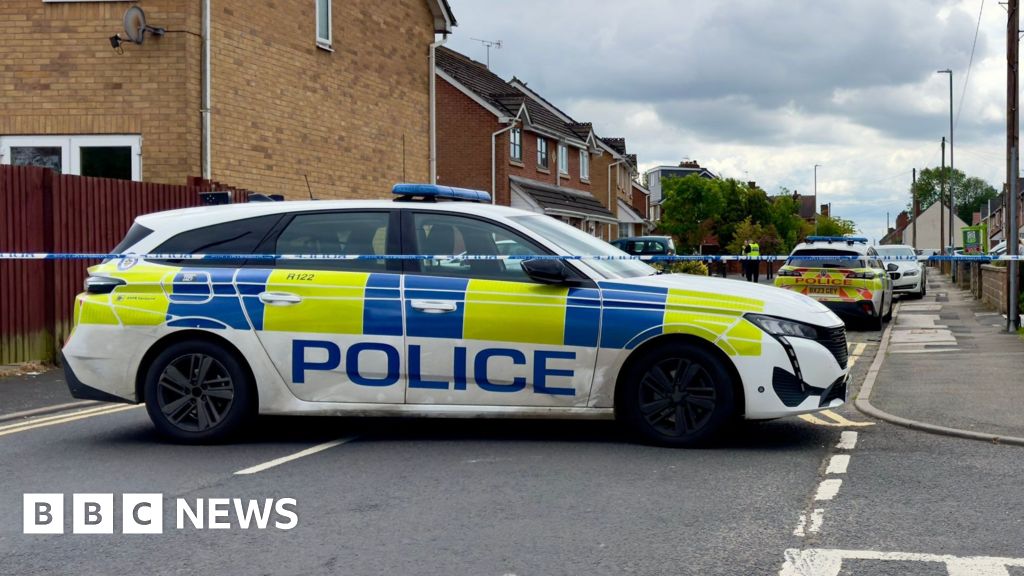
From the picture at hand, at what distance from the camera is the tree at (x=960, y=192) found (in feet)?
493

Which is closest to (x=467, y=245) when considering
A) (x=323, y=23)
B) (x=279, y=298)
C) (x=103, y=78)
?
(x=279, y=298)

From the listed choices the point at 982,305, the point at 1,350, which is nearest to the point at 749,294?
the point at 1,350

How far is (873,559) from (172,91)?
46.3 feet

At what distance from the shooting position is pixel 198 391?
7.50 metres

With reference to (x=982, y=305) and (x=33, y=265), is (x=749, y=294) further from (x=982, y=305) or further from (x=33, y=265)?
(x=982, y=305)

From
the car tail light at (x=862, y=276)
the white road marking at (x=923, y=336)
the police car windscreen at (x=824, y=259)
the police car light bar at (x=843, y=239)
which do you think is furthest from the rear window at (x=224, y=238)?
the police car light bar at (x=843, y=239)

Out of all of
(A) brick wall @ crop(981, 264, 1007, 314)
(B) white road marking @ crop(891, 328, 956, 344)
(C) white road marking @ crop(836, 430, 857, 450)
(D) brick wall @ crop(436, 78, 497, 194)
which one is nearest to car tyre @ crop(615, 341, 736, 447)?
(C) white road marking @ crop(836, 430, 857, 450)

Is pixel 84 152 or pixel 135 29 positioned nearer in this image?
pixel 135 29

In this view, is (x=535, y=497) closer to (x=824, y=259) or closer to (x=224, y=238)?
(x=224, y=238)

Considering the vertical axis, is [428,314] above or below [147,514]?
above

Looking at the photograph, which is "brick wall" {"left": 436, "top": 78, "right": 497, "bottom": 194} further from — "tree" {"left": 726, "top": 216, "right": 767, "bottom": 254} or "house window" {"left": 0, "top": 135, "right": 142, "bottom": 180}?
"tree" {"left": 726, "top": 216, "right": 767, "bottom": 254}

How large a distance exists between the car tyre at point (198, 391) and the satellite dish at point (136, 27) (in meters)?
10.1

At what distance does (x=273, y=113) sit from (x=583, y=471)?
13.5 meters

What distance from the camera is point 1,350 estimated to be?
1200 centimetres
